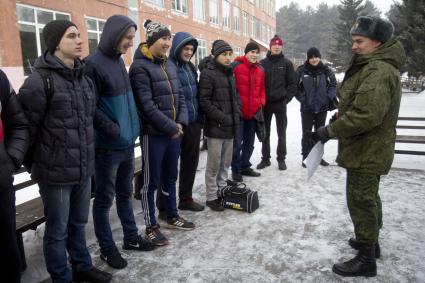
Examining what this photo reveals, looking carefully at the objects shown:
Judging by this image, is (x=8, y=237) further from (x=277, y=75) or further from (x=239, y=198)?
(x=277, y=75)

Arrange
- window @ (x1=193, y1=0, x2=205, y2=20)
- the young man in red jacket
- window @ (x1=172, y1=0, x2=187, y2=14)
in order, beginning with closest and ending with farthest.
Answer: the young man in red jacket → window @ (x1=172, y1=0, x2=187, y2=14) → window @ (x1=193, y1=0, x2=205, y2=20)

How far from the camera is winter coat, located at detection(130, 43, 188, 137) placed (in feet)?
11.2

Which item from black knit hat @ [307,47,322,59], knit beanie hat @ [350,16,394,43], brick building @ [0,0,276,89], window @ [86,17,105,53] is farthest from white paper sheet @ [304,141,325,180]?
window @ [86,17,105,53]

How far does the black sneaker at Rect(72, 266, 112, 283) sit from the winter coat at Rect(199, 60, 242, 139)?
2241 mm

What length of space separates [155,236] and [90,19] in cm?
1144

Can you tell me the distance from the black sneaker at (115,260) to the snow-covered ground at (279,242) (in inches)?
2.1

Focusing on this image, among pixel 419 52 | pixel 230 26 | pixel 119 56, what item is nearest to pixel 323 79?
pixel 119 56

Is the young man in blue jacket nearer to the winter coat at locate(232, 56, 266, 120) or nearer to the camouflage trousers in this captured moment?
the camouflage trousers

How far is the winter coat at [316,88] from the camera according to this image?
20.0 ft

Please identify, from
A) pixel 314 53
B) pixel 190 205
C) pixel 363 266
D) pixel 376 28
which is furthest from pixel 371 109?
pixel 314 53

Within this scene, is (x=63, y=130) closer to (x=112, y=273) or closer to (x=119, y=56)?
(x=119, y=56)

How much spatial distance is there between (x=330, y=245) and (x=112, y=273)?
2187 mm

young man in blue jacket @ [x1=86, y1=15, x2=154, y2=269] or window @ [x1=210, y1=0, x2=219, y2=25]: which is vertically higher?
window @ [x1=210, y1=0, x2=219, y2=25]

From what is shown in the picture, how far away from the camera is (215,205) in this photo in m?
4.57
